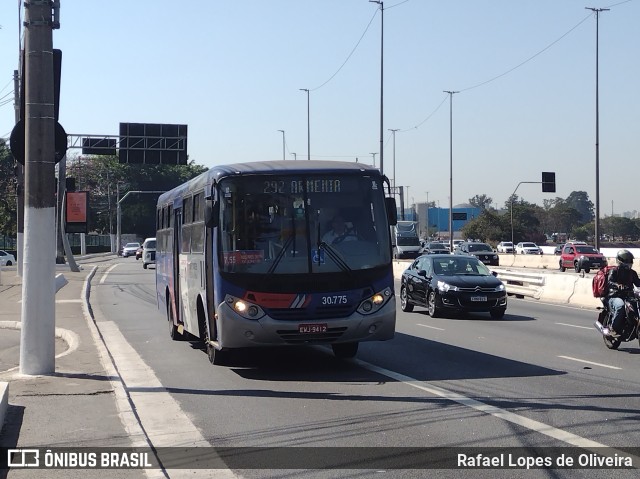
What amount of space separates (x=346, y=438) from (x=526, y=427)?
1.74 m

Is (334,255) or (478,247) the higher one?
(478,247)

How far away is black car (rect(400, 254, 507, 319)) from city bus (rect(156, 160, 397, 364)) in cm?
920

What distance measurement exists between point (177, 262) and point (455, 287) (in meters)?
7.95

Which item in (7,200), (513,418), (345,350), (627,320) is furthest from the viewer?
(7,200)

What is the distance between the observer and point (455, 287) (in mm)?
21547

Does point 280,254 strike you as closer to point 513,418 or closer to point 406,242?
point 513,418

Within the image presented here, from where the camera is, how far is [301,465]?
287 inches

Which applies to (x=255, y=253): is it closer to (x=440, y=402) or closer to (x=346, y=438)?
(x=440, y=402)

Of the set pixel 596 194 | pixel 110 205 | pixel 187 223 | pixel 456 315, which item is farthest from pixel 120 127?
pixel 110 205

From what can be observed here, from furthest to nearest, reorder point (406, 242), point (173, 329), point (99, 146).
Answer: point (406, 242), point (99, 146), point (173, 329)

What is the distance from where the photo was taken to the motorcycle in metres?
14.1

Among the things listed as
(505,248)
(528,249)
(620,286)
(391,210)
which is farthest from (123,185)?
(391,210)

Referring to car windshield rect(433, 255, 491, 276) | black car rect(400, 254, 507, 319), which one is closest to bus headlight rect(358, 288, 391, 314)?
black car rect(400, 254, 507, 319)

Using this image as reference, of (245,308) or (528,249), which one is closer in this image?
(245,308)
